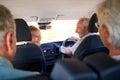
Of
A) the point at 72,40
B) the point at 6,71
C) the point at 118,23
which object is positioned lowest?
the point at 72,40

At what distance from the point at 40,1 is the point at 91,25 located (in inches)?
34.6

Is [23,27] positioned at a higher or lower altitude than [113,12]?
lower

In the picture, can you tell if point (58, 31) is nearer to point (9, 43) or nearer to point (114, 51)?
point (114, 51)

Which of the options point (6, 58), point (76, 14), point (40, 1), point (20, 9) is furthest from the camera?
point (76, 14)

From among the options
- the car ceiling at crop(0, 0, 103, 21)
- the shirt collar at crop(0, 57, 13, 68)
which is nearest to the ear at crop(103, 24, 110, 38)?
the shirt collar at crop(0, 57, 13, 68)

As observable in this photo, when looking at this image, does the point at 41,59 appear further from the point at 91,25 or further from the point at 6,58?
the point at 6,58

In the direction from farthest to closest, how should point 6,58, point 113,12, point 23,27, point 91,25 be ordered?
point 91,25, point 23,27, point 113,12, point 6,58

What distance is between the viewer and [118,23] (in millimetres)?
2084

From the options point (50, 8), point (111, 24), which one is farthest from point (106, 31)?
point (50, 8)

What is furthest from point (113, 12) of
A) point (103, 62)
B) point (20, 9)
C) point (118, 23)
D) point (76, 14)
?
point (76, 14)

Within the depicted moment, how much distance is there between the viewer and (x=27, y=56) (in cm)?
327

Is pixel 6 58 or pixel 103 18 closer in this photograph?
pixel 6 58

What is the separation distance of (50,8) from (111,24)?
94.2 inches

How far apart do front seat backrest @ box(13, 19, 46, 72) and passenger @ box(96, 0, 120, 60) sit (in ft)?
3.87
